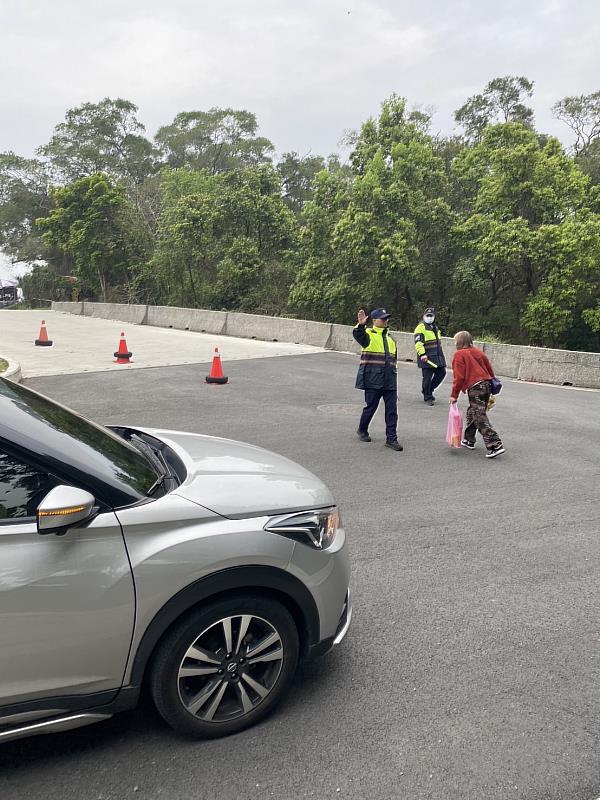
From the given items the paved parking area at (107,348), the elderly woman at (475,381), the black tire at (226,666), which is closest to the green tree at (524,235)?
the paved parking area at (107,348)

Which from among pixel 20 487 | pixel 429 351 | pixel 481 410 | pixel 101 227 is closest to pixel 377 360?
pixel 481 410

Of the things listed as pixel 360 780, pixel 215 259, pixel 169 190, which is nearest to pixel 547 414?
pixel 360 780

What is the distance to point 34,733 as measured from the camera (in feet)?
8.04

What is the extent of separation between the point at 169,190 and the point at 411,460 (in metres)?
31.9

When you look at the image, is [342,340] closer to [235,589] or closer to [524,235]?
[524,235]

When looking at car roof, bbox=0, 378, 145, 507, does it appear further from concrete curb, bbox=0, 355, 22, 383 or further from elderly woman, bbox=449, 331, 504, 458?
concrete curb, bbox=0, 355, 22, 383

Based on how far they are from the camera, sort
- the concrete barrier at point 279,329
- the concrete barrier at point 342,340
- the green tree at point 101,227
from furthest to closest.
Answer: the green tree at point 101,227
the concrete barrier at point 279,329
the concrete barrier at point 342,340

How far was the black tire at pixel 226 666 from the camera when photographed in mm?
2631

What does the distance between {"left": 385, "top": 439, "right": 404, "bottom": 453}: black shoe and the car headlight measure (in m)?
4.79

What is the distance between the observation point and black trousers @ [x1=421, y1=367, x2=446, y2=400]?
36.0ft

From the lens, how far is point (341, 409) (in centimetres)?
1039

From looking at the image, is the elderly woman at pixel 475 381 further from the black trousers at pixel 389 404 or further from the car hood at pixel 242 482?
the car hood at pixel 242 482

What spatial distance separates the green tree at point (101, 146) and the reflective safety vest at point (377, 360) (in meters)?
51.6

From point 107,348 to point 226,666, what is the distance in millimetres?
16529
